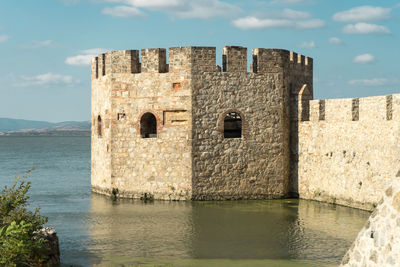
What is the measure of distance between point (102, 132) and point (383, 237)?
537 inches

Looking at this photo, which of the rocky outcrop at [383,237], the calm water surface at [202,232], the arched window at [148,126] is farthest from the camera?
the arched window at [148,126]

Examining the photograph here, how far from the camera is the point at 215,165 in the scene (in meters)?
16.0

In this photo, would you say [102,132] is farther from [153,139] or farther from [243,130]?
[243,130]

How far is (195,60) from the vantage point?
1597 cm

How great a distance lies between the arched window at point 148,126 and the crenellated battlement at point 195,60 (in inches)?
59.3

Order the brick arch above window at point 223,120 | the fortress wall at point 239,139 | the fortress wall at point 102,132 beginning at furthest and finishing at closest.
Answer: the fortress wall at point 102,132 → the brick arch above window at point 223,120 → the fortress wall at point 239,139

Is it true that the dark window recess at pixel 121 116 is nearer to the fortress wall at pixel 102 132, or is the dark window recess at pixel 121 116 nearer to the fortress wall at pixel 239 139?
the fortress wall at pixel 102 132

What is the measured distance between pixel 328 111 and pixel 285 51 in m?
2.57

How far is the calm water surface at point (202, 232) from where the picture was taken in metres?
10.1

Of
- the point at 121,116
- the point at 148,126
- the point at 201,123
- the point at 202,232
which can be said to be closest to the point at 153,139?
the point at 148,126

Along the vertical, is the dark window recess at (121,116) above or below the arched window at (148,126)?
above

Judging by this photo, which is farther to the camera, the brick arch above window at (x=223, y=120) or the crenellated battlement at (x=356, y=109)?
the brick arch above window at (x=223, y=120)

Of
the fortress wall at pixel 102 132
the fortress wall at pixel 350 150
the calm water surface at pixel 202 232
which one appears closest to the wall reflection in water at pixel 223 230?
the calm water surface at pixel 202 232

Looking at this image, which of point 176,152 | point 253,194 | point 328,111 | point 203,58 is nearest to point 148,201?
point 176,152
